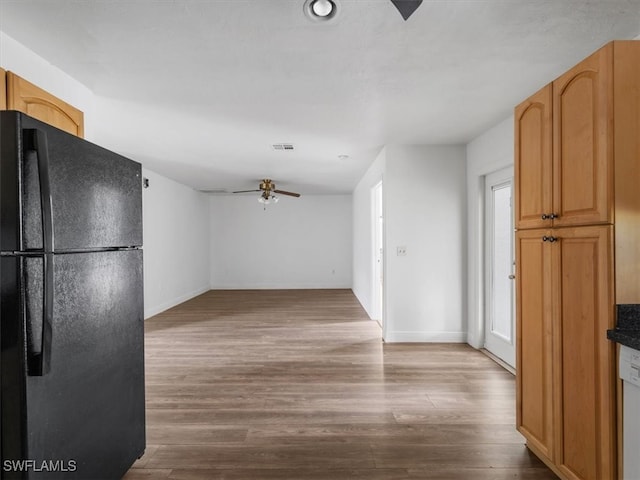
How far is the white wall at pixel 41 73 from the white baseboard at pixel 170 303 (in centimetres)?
403

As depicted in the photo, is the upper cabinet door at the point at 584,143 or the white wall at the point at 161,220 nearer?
the upper cabinet door at the point at 584,143

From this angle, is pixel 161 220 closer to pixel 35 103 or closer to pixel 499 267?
pixel 35 103

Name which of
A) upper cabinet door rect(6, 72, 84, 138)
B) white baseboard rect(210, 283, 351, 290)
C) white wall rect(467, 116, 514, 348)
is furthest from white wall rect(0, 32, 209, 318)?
white wall rect(467, 116, 514, 348)

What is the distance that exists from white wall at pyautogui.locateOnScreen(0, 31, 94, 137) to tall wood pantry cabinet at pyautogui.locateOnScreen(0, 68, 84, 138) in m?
0.32

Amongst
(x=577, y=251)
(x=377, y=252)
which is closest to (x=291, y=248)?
(x=377, y=252)

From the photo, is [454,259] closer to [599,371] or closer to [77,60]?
[599,371]

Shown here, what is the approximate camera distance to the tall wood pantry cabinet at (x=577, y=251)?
155 cm

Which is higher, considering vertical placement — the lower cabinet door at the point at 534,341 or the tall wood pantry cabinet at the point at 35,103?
the tall wood pantry cabinet at the point at 35,103

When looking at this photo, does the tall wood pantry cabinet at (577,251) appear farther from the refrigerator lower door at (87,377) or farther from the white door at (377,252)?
the white door at (377,252)

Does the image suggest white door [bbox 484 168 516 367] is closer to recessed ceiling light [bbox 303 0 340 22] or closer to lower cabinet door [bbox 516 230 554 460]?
lower cabinet door [bbox 516 230 554 460]

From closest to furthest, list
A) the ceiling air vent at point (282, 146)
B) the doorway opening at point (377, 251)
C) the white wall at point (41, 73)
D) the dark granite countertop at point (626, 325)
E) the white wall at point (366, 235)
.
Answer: the dark granite countertop at point (626, 325) → the white wall at point (41, 73) → the ceiling air vent at point (282, 146) → the white wall at point (366, 235) → the doorway opening at point (377, 251)

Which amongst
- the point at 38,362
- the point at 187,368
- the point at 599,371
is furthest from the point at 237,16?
the point at 187,368
